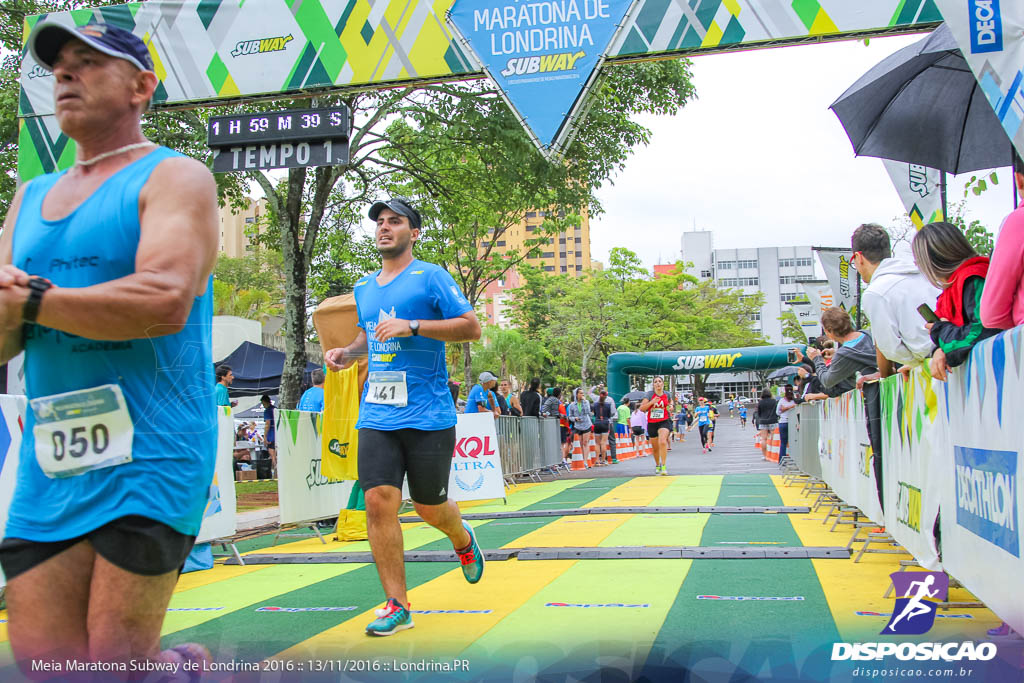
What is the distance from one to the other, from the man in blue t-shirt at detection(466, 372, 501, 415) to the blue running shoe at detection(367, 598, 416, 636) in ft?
32.1

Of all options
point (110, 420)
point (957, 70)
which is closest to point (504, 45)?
point (957, 70)

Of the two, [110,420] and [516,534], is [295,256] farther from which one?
[110,420]

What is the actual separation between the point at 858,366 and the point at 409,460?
443cm

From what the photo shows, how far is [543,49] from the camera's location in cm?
852

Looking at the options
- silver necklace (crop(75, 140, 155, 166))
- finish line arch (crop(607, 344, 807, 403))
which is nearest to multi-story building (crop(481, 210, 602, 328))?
finish line arch (crop(607, 344, 807, 403))

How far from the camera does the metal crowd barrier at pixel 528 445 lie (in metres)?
15.2

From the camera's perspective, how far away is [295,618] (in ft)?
15.3

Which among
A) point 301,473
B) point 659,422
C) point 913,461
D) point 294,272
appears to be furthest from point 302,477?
point 659,422

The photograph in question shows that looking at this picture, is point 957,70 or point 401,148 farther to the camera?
point 401,148

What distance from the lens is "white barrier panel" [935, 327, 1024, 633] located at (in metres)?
3.30

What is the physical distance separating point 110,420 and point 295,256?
1098cm

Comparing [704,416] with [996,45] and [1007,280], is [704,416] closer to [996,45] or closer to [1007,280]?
[996,45]

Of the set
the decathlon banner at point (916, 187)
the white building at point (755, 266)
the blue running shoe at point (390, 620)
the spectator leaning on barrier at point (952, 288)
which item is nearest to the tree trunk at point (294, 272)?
the decathlon banner at point (916, 187)

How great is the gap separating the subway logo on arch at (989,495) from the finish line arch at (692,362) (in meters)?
38.2
